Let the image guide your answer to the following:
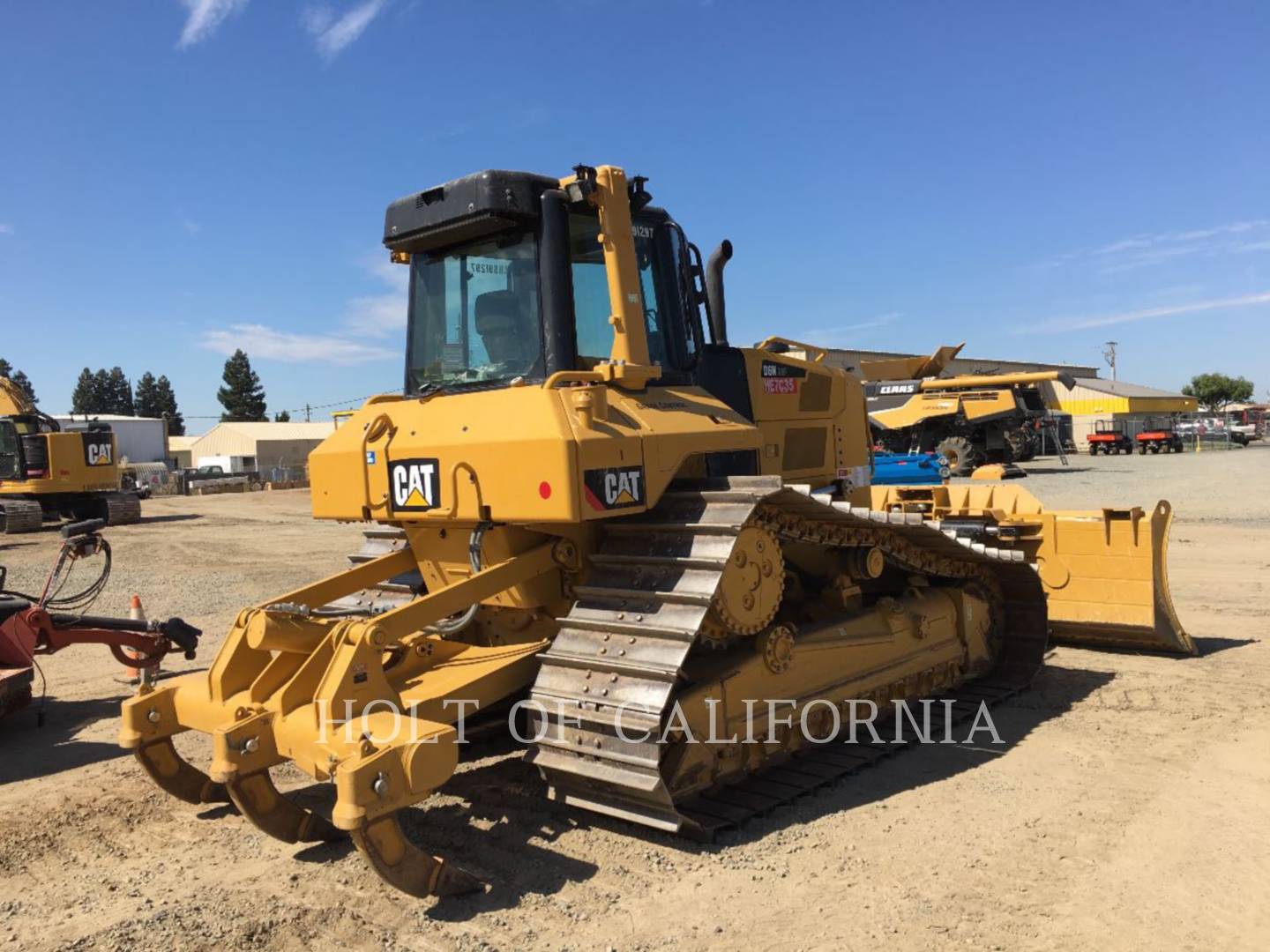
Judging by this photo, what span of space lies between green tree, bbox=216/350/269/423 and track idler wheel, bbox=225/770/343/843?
94.4 m

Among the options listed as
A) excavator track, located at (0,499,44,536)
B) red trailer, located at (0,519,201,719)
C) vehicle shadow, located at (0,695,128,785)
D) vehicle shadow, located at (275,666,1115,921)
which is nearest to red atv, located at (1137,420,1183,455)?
excavator track, located at (0,499,44,536)

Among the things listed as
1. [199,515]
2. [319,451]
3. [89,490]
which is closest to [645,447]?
[319,451]

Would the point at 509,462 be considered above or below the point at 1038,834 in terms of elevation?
above

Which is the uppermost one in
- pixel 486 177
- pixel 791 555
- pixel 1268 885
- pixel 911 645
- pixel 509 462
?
pixel 486 177

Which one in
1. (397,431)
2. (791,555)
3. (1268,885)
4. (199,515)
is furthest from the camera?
(199,515)

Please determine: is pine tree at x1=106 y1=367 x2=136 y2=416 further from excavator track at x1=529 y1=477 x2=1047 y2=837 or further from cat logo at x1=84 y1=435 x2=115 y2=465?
excavator track at x1=529 y1=477 x2=1047 y2=837

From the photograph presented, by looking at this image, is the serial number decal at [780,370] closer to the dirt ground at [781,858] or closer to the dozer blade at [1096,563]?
the dozer blade at [1096,563]

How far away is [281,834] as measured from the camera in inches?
176

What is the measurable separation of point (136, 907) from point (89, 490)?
23.6 m

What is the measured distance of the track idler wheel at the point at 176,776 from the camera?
4.86 m

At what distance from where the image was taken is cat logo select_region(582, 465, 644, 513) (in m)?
4.43

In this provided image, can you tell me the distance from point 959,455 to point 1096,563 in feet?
74.5

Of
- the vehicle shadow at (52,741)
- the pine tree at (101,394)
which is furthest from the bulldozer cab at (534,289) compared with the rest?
the pine tree at (101,394)

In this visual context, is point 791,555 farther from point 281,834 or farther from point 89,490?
point 89,490
